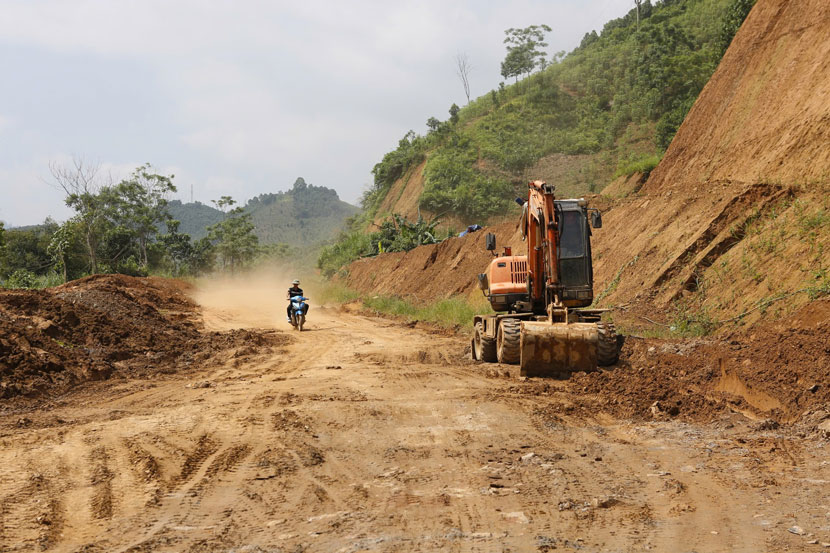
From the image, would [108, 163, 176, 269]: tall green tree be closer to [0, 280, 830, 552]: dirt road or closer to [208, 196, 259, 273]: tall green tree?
[208, 196, 259, 273]: tall green tree

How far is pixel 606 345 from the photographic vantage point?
35.5 ft

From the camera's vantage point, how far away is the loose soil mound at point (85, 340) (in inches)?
438

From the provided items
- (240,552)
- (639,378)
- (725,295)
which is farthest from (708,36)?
(240,552)

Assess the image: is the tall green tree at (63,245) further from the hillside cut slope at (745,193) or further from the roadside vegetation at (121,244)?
the hillside cut slope at (745,193)

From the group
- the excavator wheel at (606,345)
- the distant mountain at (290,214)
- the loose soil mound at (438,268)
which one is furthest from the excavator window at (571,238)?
the distant mountain at (290,214)

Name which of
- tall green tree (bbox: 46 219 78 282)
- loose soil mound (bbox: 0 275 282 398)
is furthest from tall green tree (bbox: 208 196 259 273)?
loose soil mound (bbox: 0 275 282 398)

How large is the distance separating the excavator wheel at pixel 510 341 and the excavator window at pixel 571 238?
5.01ft

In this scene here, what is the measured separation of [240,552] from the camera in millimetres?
4238

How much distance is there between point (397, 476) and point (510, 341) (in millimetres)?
6377

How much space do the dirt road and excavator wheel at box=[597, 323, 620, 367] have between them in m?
1.07

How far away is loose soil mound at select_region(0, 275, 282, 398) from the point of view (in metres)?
11.1

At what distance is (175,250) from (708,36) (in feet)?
162

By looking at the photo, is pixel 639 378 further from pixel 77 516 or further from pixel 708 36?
pixel 708 36

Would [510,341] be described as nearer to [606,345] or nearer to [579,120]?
[606,345]
